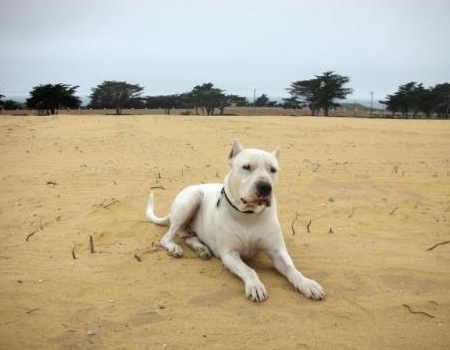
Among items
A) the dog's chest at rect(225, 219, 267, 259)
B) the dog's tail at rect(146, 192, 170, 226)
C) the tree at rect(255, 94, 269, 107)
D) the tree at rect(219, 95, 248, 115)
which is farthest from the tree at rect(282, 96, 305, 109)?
the dog's chest at rect(225, 219, 267, 259)

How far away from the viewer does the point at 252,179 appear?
3445 millimetres

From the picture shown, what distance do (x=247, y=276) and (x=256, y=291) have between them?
0.20 metres

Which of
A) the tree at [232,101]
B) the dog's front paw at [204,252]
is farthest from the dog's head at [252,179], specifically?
the tree at [232,101]

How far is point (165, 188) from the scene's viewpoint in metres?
6.77

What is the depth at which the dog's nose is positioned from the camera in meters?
3.33

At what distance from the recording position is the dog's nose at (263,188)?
10.9ft

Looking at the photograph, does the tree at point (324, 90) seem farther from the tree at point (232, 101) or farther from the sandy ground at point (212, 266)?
the sandy ground at point (212, 266)

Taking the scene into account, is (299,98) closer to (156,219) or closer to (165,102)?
(165,102)

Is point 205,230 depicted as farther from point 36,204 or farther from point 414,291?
point 36,204

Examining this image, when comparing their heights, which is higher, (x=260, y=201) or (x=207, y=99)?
(x=207, y=99)

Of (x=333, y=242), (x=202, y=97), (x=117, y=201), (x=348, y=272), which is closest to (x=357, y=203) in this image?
(x=333, y=242)

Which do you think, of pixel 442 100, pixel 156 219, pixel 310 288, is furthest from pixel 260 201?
pixel 442 100

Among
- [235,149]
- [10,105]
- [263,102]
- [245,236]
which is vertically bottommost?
Result: [245,236]

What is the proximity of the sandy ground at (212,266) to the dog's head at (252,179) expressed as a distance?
71 centimetres
